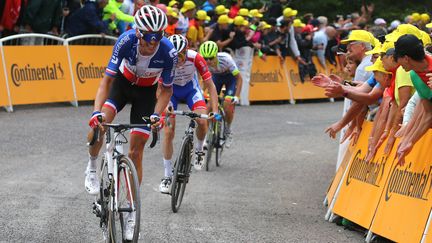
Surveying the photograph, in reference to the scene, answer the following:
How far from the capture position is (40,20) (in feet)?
60.2

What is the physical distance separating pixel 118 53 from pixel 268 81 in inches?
621

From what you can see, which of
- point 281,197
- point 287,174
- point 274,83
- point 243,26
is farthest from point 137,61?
point 274,83

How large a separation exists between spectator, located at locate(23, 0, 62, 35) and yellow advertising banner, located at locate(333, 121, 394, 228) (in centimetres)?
962

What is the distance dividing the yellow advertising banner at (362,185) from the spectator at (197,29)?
35.1 ft

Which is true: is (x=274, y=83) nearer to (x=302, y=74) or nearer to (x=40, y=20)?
(x=302, y=74)

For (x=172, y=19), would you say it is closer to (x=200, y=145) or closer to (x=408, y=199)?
(x=200, y=145)

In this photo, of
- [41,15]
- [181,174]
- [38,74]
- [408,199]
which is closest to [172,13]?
[41,15]

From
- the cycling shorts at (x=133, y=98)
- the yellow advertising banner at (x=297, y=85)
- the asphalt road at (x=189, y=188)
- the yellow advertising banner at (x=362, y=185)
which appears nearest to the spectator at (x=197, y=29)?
the asphalt road at (x=189, y=188)

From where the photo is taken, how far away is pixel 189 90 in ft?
39.8

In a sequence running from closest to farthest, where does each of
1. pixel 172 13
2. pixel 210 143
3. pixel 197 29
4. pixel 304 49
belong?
pixel 210 143
pixel 172 13
pixel 197 29
pixel 304 49

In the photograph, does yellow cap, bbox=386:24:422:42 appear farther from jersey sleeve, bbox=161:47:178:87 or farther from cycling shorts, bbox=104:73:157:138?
cycling shorts, bbox=104:73:157:138

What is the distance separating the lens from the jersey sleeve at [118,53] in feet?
27.8

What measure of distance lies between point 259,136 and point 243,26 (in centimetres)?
573

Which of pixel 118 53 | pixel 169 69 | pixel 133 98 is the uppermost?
pixel 118 53
